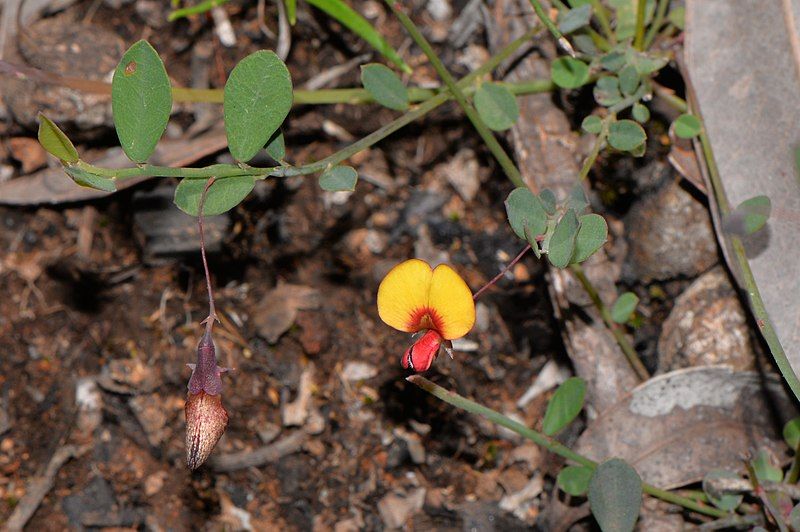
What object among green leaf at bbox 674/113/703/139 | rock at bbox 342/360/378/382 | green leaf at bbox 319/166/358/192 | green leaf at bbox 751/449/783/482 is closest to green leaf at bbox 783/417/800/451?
green leaf at bbox 751/449/783/482

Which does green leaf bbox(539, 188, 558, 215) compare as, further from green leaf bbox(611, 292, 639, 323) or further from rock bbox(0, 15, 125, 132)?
rock bbox(0, 15, 125, 132)

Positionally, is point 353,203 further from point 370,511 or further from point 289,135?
point 370,511

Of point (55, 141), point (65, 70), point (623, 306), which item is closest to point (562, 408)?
point (623, 306)

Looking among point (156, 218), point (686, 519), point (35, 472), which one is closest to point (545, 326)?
point (686, 519)

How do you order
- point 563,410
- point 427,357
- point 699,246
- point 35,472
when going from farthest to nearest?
point 35,472, point 699,246, point 563,410, point 427,357

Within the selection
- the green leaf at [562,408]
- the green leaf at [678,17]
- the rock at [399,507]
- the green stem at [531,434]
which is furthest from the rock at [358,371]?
the green leaf at [678,17]
